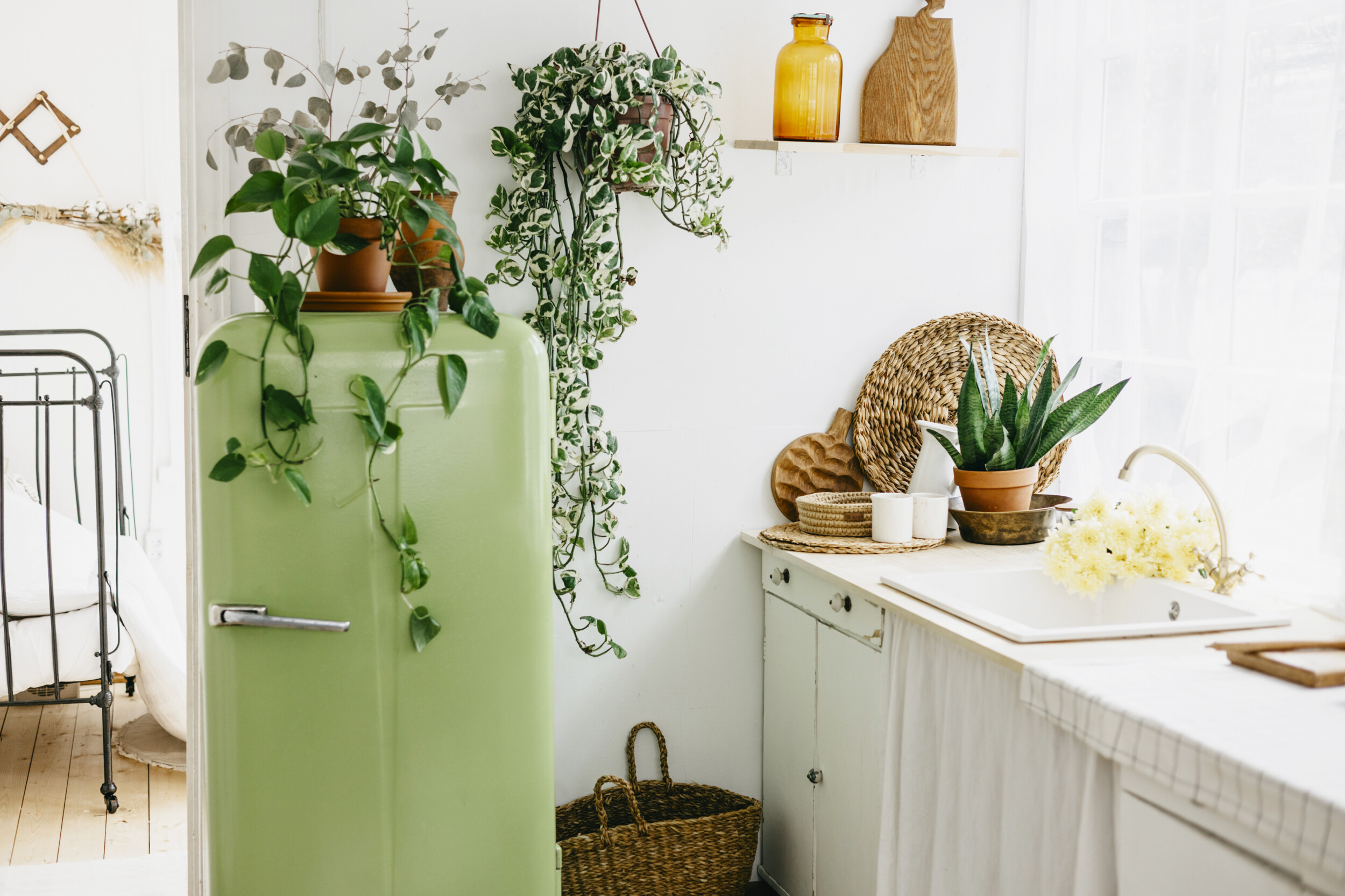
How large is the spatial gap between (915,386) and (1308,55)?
3.26 feet

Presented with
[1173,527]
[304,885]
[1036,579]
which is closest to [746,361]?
[1036,579]

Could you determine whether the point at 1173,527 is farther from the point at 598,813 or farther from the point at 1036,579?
the point at 598,813

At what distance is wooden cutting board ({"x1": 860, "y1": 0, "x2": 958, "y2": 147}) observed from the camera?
2393mm

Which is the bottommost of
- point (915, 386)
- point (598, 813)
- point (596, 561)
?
point (598, 813)

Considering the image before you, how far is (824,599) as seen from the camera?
2156mm

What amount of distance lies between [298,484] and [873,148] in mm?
1462

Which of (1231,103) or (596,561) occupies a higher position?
(1231,103)

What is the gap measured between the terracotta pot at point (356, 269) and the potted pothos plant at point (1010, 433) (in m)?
1.23

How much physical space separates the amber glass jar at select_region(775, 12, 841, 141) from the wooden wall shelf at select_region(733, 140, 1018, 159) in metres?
0.03

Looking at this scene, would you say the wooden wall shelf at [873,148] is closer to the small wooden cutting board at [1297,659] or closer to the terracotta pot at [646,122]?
the terracotta pot at [646,122]

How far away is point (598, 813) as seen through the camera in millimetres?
2236

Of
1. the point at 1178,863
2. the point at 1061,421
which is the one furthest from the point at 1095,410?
the point at 1178,863

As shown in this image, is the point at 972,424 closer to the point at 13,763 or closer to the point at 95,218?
the point at 13,763

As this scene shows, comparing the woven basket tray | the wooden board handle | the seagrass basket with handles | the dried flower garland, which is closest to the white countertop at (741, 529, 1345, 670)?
the woven basket tray
